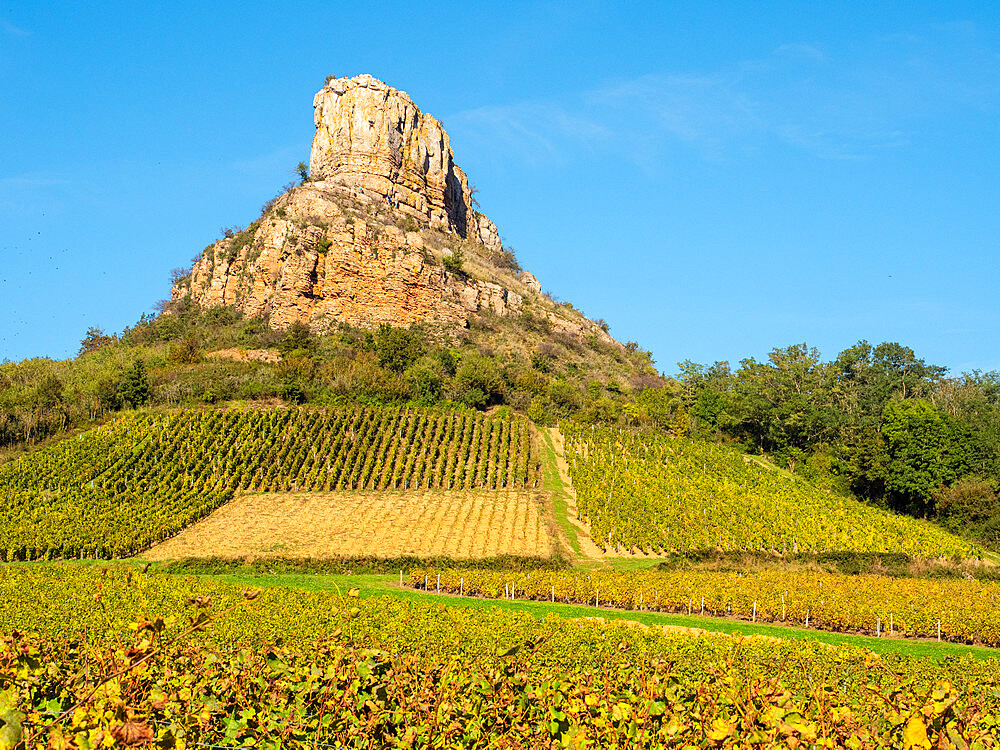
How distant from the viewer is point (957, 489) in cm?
4262

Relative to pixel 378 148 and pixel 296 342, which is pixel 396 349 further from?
pixel 378 148

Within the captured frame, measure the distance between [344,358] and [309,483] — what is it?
2105cm

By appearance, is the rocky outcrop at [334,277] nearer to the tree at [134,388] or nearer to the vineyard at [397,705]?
the tree at [134,388]

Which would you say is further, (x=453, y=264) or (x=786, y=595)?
(x=453, y=264)

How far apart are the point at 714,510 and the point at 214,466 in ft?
83.2

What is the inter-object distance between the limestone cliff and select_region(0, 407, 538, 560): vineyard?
2352 cm

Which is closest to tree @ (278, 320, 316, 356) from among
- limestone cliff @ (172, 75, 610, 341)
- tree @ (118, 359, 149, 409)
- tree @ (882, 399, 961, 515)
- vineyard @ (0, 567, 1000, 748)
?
limestone cliff @ (172, 75, 610, 341)

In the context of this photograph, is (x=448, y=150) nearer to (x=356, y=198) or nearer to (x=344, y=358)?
(x=356, y=198)

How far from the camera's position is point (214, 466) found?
1619 inches

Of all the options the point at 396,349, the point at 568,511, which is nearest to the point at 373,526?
the point at 568,511

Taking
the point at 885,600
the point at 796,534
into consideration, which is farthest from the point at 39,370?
the point at 885,600

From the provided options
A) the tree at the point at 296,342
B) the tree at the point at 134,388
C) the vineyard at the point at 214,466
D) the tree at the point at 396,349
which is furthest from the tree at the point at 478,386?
the tree at the point at 134,388

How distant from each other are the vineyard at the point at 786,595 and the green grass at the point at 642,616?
682 mm

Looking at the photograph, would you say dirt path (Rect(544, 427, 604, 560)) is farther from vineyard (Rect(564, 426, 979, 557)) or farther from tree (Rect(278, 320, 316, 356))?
tree (Rect(278, 320, 316, 356))
